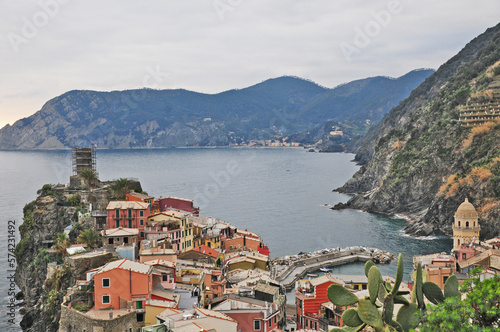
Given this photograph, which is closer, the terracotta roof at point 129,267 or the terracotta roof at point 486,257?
the terracotta roof at point 129,267

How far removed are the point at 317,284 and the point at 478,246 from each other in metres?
15.6

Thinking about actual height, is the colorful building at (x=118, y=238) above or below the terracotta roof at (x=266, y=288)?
above

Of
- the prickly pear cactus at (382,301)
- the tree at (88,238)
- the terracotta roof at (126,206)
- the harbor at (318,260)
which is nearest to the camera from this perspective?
the prickly pear cactus at (382,301)

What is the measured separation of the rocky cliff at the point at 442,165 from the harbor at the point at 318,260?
14.9 meters

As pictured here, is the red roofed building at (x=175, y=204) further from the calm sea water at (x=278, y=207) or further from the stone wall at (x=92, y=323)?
the stone wall at (x=92, y=323)

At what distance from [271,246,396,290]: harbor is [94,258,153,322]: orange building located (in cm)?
2743

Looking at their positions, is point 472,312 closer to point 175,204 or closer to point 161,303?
point 161,303

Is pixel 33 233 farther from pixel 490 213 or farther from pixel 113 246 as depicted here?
pixel 490 213

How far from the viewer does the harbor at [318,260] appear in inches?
2222

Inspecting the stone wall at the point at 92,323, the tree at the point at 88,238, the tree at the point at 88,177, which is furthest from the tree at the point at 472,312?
the tree at the point at 88,177

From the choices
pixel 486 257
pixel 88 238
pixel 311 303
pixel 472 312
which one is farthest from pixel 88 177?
pixel 472 312

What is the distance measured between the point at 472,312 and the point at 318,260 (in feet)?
174

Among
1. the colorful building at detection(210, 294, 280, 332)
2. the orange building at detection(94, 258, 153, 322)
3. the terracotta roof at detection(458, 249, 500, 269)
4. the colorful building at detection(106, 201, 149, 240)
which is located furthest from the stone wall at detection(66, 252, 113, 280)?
the terracotta roof at detection(458, 249, 500, 269)

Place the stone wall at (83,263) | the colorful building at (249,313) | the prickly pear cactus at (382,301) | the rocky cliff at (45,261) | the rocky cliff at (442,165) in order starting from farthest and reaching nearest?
1. the rocky cliff at (442,165)
2. the rocky cliff at (45,261)
3. the stone wall at (83,263)
4. the colorful building at (249,313)
5. the prickly pear cactus at (382,301)
